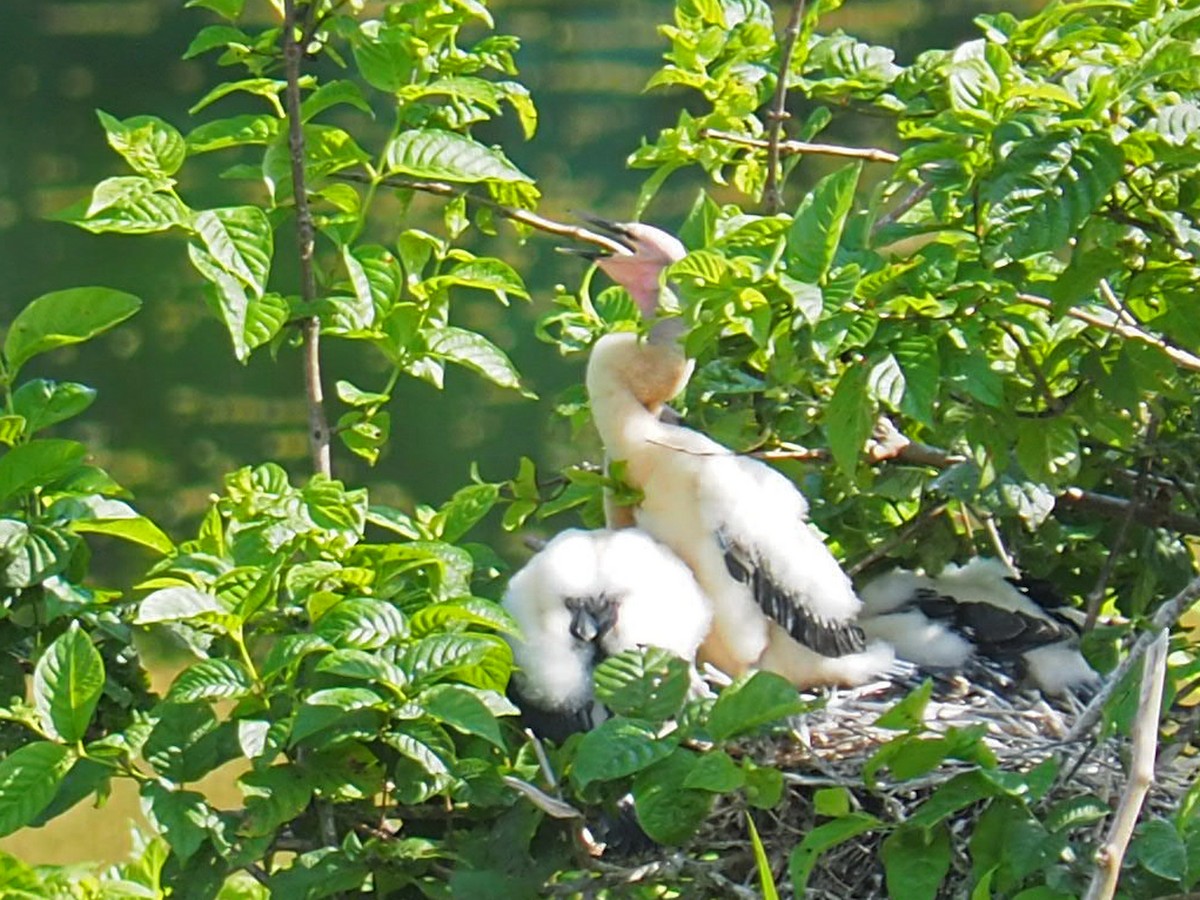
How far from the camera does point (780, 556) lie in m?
1.71

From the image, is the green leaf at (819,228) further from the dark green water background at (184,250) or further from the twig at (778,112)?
the dark green water background at (184,250)

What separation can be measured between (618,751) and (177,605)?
0.30 meters

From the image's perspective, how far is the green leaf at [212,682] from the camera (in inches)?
50.4

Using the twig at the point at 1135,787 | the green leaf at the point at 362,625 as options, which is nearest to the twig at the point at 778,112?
the green leaf at the point at 362,625

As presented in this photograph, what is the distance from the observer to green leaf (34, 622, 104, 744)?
129 centimetres

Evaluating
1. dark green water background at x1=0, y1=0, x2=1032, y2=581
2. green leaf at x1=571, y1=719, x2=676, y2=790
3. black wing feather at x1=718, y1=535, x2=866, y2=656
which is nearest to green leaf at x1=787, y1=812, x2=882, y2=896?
green leaf at x1=571, y1=719, x2=676, y2=790

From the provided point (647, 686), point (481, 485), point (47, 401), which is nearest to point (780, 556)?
point (481, 485)

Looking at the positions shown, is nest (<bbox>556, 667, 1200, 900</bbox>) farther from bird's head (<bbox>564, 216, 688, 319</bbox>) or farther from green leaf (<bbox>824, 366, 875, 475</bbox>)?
bird's head (<bbox>564, 216, 688, 319</bbox>)

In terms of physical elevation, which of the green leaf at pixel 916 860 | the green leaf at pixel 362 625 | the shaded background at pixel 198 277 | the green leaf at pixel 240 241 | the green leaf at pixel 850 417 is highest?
the green leaf at pixel 240 241

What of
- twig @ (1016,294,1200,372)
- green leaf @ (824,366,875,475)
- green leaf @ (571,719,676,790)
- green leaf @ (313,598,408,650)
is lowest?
green leaf @ (571,719,676,790)

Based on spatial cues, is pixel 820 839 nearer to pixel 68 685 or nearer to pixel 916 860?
pixel 916 860

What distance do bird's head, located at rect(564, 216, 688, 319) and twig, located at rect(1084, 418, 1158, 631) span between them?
48 centimetres

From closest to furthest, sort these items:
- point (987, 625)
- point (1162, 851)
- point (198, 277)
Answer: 1. point (1162, 851)
2. point (987, 625)
3. point (198, 277)

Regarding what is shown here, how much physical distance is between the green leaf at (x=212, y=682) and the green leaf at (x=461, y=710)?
123mm
